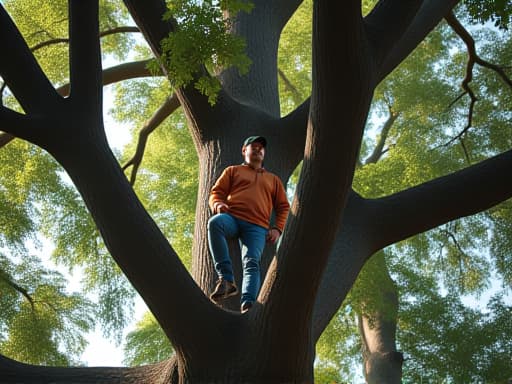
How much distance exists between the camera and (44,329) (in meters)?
9.90

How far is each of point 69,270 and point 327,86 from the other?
924 centimetres

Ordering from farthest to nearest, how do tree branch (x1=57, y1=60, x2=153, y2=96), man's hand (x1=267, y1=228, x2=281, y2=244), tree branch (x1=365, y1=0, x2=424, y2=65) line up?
1. tree branch (x1=57, y1=60, x2=153, y2=96)
2. man's hand (x1=267, y1=228, x2=281, y2=244)
3. tree branch (x1=365, y1=0, x2=424, y2=65)

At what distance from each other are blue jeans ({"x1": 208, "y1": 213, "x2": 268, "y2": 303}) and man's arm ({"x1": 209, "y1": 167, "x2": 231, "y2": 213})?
0.32ft

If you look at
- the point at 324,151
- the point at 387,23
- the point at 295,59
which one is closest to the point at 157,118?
the point at 387,23

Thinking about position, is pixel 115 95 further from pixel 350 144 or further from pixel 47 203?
pixel 350 144

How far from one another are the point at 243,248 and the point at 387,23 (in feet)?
5.82

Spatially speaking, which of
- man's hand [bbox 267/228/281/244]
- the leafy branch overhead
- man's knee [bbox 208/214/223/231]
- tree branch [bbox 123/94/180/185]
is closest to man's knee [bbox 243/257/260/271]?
man's knee [bbox 208/214/223/231]

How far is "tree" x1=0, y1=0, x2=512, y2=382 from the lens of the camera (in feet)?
10.2

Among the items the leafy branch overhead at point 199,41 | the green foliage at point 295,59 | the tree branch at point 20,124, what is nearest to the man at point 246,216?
the leafy branch overhead at point 199,41

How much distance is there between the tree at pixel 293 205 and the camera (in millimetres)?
3123

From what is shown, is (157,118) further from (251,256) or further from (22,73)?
(251,256)

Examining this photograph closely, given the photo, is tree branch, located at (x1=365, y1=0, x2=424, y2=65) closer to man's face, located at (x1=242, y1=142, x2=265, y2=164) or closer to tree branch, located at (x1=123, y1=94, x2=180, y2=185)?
man's face, located at (x1=242, y1=142, x2=265, y2=164)

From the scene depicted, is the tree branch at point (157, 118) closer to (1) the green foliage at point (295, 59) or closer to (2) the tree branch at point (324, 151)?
(2) the tree branch at point (324, 151)

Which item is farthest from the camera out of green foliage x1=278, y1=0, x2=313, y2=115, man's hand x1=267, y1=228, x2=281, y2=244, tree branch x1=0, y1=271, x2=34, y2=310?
green foliage x1=278, y1=0, x2=313, y2=115
